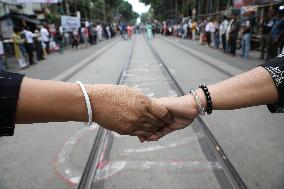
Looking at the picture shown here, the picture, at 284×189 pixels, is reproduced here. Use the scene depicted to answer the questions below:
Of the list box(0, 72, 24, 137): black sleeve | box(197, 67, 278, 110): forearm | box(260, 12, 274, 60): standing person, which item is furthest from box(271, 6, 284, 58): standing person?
box(0, 72, 24, 137): black sleeve

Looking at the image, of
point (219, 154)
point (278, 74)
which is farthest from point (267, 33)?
point (278, 74)

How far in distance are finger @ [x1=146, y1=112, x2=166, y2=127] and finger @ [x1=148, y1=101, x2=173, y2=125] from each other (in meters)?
0.02

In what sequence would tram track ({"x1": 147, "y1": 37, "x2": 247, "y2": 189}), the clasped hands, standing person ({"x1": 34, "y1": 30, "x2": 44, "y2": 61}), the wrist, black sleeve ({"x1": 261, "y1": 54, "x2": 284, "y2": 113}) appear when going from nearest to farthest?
black sleeve ({"x1": 261, "y1": 54, "x2": 284, "y2": 113})
the clasped hands
the wrist
tram track ({"x1": 147, "y1": 37, "x2": 247, "y2": 189})
standing person ({"x1": 34, "y1": 30, "x2": 44, "y2": 61})

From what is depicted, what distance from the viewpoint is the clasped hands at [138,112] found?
6.35ft

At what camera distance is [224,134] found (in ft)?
13.9

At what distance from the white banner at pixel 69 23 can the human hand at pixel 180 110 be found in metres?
21.5

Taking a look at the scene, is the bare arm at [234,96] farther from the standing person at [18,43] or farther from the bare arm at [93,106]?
the standing person at [18,43]

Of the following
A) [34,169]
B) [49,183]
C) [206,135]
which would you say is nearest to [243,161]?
[206,135]

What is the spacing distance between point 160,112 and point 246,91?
0.61 m

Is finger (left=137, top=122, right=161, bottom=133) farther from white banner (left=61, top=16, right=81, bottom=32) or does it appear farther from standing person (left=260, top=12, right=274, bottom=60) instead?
white banner (left=61, top=16, right=81, bottom=32)

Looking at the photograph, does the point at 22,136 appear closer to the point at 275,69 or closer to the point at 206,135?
the point at 206,135

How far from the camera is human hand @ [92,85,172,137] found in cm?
192

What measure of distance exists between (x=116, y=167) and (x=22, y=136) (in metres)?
2.01

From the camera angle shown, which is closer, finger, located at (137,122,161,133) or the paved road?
finger, located at (137,122,161,133)
